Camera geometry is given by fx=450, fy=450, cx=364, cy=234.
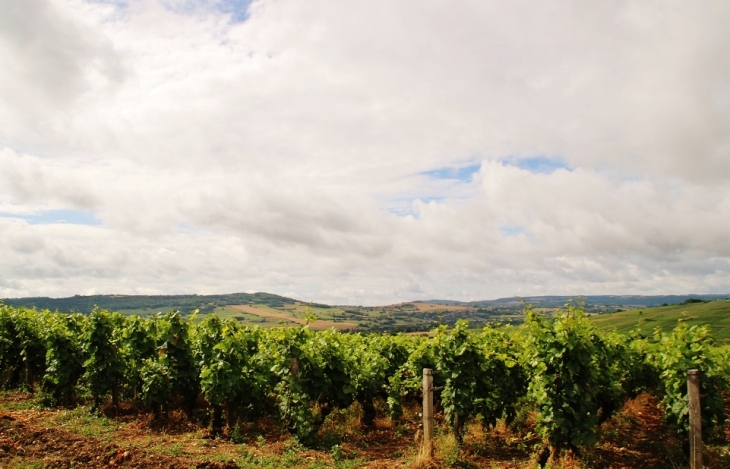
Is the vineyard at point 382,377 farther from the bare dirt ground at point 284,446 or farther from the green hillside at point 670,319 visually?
the green hillside at point 670,319

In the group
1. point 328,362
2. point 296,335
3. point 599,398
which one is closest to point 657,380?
point 599,398

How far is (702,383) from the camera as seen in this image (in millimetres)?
9961

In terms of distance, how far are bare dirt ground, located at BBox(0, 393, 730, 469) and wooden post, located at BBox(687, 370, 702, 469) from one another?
840 mm

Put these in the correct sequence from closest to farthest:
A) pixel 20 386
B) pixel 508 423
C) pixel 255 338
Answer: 1. pixel 508 423
2. pixel 255 338
3. pixel 20 386

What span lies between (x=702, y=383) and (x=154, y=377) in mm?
14247

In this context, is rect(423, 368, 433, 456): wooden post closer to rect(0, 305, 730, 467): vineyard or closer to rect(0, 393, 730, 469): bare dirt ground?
rect(0, 393, 730, 469): bare dirt ground

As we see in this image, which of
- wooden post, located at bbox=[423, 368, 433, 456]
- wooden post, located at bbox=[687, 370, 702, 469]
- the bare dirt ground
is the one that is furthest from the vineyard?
wooden post, located at bbox=[687, 370, 702, 469]

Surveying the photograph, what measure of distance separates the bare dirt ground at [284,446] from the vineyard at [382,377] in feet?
0.70

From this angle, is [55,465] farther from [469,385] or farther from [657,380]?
[657,380]

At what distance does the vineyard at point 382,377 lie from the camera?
393 inches

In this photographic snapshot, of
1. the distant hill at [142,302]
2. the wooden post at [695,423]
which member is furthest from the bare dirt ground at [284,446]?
the distant hill at [142,302]

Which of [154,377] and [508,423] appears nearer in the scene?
[508,423]

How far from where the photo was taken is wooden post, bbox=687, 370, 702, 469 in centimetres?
876

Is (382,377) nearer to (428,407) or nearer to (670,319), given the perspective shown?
(428,407)
